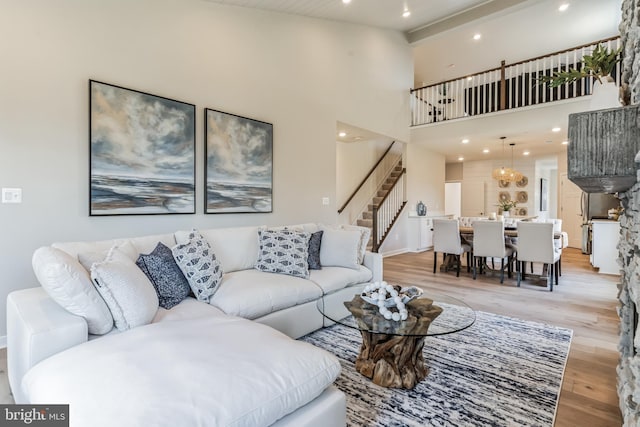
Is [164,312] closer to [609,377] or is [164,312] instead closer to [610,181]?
[610,181]

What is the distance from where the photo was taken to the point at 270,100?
4.37 m

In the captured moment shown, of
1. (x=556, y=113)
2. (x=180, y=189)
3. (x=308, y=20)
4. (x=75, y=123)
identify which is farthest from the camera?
(x=556, y=113)

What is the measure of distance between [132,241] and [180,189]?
3.69 ft

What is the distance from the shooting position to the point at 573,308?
3652 millimetres

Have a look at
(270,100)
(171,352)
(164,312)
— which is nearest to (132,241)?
(164,312)

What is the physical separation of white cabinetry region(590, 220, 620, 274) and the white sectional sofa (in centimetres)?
594

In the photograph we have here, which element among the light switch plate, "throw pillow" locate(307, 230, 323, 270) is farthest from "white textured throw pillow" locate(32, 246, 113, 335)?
"throw pillow" locate(307, 230, 323, 270)

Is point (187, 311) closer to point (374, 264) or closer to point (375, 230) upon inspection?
point (374, 264)

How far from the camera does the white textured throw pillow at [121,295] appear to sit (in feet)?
5.83

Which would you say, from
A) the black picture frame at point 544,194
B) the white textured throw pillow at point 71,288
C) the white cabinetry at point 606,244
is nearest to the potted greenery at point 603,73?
the white textured throw pillow at point 71,288

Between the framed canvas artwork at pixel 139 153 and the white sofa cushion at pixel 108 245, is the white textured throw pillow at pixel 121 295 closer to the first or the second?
the white sofa cushion at pixel 108 245

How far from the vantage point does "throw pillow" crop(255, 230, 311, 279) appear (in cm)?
300

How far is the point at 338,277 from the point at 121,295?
6.02 feet

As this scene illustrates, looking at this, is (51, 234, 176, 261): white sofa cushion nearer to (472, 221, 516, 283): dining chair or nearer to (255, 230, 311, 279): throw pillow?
(255, 230, 311, 279): throw pillow
